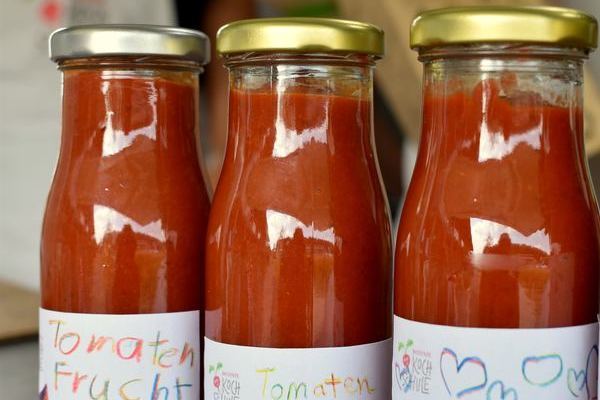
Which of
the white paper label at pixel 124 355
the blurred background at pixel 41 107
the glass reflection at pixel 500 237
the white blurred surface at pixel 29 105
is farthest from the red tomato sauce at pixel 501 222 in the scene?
the white blurred surface at pixel 29 105

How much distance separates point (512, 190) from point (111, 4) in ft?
4.63

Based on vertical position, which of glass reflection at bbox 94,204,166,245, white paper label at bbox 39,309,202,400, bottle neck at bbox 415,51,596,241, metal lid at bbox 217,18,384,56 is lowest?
white paper label at bbox 39,309,202,400

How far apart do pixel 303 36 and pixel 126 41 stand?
7.1 inches

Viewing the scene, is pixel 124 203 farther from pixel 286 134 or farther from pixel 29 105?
pixel 29 105

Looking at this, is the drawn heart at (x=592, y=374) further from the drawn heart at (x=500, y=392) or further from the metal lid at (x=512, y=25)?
the metal lid at (x=512, y=25)

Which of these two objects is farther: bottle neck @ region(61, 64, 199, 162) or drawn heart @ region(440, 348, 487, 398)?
bottle neck @ region(61, 64, 199, 162)

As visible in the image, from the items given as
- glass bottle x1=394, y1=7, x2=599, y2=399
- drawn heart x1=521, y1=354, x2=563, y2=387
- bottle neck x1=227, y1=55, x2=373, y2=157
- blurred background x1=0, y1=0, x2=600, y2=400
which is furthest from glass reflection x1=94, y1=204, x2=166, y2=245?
blurred background x1=0, y1=0, x2=600, y2=400

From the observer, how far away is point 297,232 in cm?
67

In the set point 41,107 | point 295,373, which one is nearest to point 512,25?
point 295,373

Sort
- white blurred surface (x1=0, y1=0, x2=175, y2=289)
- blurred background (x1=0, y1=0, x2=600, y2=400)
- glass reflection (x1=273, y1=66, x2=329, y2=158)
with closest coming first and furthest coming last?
glass reflection (x1=273, y1=66, x2=329, y2=158) < blurred background (x1=0, y1=0, x2=600, y2=400) < white blurred surface (x1=0, y1=0, x2=175, y2=289)

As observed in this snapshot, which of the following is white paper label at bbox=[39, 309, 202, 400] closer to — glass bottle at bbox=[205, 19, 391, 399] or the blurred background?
glass bottle at bbox=[205, 19, 391, 399]

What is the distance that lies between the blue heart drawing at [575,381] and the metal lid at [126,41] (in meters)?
0.41

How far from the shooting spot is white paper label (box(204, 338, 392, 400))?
659 millimetres

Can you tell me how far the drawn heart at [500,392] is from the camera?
1.96ft
